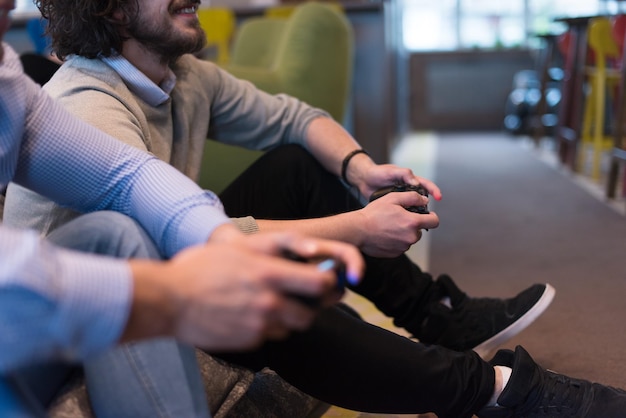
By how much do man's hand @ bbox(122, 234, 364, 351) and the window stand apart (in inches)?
295

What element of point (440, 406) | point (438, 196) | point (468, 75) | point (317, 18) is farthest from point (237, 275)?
point (468, 75)

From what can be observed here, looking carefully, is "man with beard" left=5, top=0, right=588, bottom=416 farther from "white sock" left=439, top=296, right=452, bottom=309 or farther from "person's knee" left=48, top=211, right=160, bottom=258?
"person's knee" left=48, top=211, right=160, bottom=258

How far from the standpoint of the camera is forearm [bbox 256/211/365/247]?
1.13 meters

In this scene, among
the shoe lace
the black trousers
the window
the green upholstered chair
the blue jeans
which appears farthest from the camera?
the window

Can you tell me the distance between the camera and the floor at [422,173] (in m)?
1.78

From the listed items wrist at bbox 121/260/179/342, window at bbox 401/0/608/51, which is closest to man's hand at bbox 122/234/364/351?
wrist at bbox 121/260/179/342

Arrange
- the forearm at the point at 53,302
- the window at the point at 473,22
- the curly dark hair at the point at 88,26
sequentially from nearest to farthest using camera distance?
the forearm at the point at 53,302 < the curly dark hair at the point at 88,26 < the window at the point at 473,22

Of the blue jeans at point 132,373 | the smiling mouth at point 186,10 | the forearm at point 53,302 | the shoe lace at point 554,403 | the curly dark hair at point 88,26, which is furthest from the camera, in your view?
the smiling mouth at point 186,10

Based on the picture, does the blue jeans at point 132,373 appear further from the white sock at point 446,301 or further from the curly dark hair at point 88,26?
the white sock at point 446,301

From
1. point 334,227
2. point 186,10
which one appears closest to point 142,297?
point 334,227

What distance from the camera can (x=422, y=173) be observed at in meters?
4.53

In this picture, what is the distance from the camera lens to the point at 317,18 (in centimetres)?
236

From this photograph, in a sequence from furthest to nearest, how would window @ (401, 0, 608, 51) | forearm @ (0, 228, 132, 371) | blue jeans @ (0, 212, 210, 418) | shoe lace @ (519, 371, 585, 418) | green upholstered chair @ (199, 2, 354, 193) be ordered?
window @ (401, 0, 608, 51) → green upholstered chair @ (199, 2, 354, 193) → shoe lace @ (519, 371, 585, 418) → blue jeans @ (0, 212, 210, 418) → forearm @ (0, 228, 132, 371)

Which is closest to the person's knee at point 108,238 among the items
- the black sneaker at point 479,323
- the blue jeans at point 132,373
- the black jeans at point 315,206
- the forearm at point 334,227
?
the blue jeans at point 132,373
